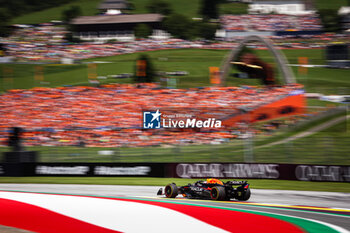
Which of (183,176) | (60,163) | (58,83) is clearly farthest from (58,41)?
(183,176)

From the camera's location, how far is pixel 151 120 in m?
23.9

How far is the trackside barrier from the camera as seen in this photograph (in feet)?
51.5

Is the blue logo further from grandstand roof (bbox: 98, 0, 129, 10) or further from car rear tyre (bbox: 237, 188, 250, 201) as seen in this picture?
grandstand roof (bbox: 98, 0, 129, 10)

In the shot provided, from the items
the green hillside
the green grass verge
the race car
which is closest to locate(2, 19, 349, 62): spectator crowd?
the green hillside

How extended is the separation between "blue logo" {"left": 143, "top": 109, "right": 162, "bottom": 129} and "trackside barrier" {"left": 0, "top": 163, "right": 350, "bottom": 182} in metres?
4.94

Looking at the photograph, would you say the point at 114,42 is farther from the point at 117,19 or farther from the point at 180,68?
the point at 180,68

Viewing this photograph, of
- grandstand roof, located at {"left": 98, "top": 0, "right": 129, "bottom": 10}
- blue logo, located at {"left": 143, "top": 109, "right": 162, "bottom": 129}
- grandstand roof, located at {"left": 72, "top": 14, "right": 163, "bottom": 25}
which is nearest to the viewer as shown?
blue logo, located at {"left": 143, "top": 109, "right": 162, "bottom": 129}

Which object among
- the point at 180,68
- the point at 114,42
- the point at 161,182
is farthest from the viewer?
the point at 114,42

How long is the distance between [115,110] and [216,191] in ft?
62.4

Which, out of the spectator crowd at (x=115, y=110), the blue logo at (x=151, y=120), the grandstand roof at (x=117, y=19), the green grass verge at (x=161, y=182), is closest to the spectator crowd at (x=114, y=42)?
the grandstand roof at (x=117, y=19)

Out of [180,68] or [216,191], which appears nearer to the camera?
[216,191]

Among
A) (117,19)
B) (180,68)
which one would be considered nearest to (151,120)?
(180,68)

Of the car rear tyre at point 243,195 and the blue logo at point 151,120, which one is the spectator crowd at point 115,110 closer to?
the blue logo at point 151,120

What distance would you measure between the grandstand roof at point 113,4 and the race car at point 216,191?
3636 cm
